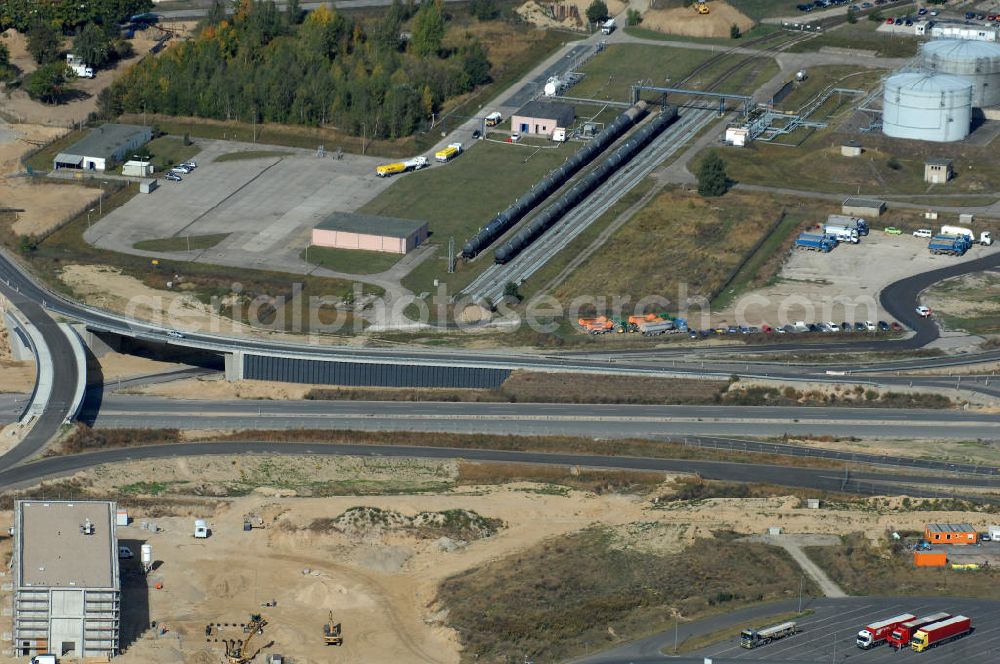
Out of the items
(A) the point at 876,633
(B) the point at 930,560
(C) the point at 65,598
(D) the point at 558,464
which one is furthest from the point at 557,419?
(C) the point at 65,598

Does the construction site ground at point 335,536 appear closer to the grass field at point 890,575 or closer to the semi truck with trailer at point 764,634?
the grass field at point 890,575

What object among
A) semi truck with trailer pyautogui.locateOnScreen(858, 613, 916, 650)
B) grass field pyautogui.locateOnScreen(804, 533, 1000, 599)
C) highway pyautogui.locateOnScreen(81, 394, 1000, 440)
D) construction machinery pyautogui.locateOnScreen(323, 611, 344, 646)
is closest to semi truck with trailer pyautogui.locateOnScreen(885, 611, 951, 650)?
semi truck with trailer pyautogui.locateOnScreen(858, 613, 916, 650)

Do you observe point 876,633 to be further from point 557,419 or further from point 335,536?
point 557,419

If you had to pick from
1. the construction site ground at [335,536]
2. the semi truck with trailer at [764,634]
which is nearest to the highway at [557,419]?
the construction site ground at [335,536]

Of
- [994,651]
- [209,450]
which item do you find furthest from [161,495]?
[994,651]

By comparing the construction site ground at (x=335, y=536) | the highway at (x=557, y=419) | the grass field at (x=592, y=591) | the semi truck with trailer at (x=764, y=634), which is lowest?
the highway at (x=557, y=419)

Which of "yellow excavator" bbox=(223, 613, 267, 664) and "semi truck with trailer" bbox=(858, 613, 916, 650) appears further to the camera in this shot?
"yellow excavator" bbox=(223, 613, 267, 664)

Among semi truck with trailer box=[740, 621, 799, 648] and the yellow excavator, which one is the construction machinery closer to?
the yellow excavator
